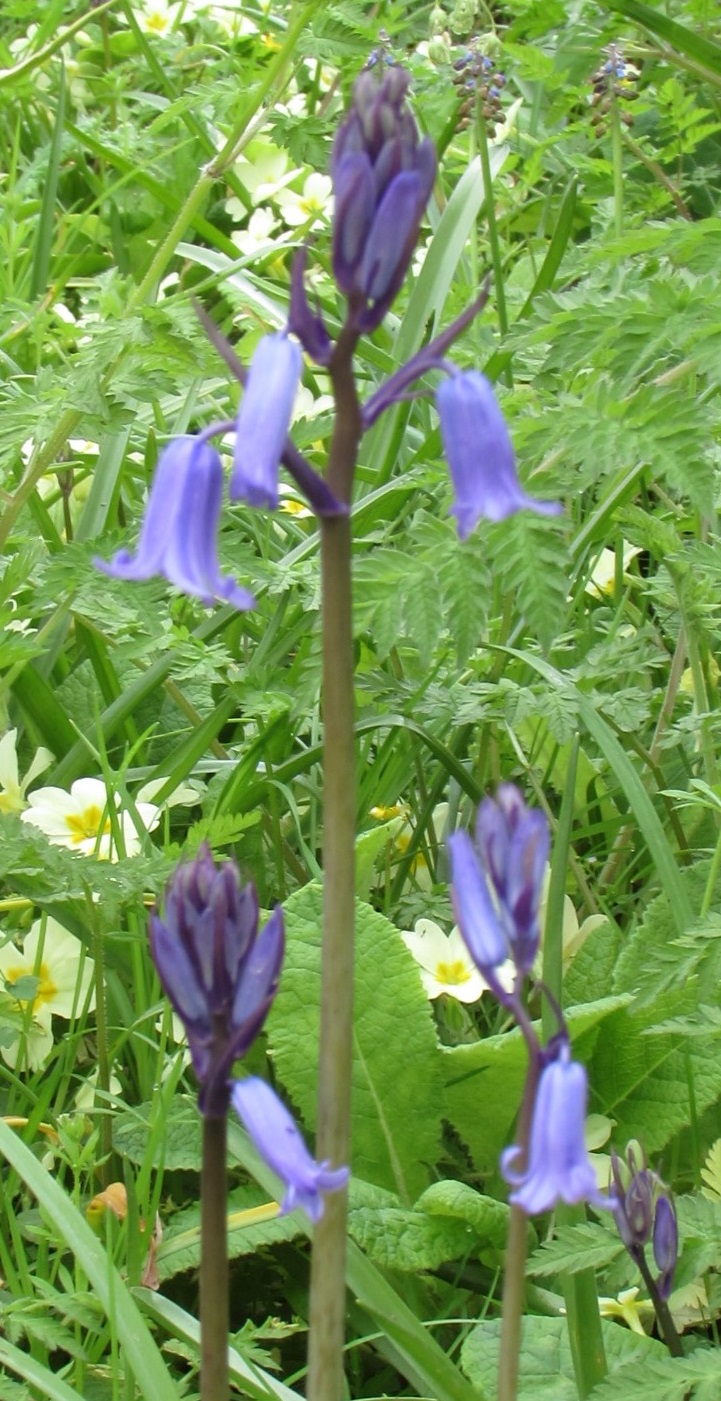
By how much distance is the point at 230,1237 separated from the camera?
176 cm

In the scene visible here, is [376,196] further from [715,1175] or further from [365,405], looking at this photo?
[715,1175]

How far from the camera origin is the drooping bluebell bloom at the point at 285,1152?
2.79 feet

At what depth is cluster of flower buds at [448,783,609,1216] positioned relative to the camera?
2.76 ft

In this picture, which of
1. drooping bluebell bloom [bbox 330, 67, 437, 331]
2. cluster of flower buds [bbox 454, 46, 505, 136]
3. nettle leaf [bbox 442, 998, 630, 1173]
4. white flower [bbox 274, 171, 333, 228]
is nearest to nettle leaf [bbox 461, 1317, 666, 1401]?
nettle leaf [bbox 442, 998, 630, 1173]

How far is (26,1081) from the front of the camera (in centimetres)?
211

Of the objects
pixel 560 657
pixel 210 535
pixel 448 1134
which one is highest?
pixel 210 535

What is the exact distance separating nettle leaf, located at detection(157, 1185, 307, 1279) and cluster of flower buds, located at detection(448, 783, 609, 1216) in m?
0.92

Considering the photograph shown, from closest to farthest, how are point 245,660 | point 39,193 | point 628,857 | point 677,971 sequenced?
1. point 677,971
2. point 628,857
3. point 245,660
4. point 39,193

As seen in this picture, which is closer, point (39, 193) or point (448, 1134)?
point (448, 1134)

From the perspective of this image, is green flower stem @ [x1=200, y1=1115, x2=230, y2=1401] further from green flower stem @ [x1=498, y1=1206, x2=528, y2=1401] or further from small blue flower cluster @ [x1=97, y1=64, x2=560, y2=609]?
small blue flower cluster @ [x1=97, y1=64, x2=560, y2=609]

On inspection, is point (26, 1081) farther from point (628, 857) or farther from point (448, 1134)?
point (628, 857)

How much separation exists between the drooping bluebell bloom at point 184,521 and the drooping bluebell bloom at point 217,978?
18 cm

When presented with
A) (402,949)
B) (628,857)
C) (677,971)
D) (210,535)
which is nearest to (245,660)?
(628,857)

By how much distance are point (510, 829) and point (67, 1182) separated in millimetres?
1343
